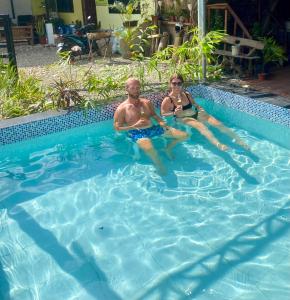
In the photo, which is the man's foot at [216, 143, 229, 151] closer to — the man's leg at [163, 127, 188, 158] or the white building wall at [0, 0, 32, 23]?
the man's leg at [163, 127, 188, 158]

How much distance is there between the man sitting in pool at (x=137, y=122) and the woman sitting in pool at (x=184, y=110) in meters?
0.35

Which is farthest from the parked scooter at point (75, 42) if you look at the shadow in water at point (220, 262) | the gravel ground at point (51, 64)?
the shadow in water at point (220, 262)

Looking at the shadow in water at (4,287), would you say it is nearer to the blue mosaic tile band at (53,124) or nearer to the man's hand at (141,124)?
the man's hand at (141,124)

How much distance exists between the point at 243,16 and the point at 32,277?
9118 mm

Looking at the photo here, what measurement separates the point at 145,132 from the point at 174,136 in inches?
18.1

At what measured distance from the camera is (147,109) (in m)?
6.16

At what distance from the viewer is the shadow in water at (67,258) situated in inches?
132


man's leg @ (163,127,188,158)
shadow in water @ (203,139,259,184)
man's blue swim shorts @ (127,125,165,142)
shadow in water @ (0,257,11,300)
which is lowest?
shadow in water @ (0,257,11,300)

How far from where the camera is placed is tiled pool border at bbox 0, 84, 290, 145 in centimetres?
652

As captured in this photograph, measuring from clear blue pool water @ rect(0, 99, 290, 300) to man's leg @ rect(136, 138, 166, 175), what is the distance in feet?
0.43

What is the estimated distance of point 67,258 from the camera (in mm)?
3781

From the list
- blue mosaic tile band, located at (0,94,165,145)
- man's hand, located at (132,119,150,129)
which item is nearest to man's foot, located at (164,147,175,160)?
man's hand, located at (132,119,150,129)

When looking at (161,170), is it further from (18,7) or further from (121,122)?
(18,7)

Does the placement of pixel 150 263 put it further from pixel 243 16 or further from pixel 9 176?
pixel 243 16
